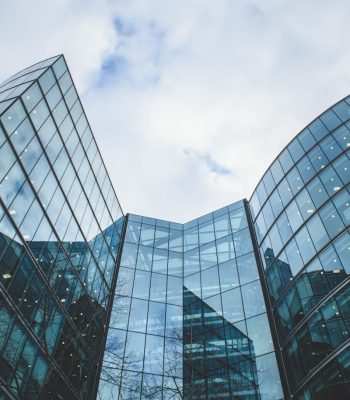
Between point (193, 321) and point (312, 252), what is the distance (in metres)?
10.9

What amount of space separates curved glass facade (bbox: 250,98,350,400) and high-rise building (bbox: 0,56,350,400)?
9 centimetres

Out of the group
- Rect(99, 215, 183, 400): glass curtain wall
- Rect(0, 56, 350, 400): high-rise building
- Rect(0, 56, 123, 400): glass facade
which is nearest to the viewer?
Rect(0, 56, 123, 400): glass facade

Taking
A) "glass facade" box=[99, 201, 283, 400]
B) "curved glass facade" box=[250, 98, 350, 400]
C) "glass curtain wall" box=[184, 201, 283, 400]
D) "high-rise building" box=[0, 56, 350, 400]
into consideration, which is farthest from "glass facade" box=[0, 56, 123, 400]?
"curved glass facade" box=[250, 98, 350, 400]

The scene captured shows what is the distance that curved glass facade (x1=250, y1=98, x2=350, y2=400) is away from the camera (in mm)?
17094

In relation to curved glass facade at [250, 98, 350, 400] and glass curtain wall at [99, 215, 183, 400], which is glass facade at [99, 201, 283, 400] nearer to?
glass curtain wall at [99, 215, 183, 400]

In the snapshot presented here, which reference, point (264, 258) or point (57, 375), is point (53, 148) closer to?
point (57, 375)

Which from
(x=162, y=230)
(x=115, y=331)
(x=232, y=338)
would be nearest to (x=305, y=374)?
(x=232, y=338)

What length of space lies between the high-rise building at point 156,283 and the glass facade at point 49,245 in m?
0.09

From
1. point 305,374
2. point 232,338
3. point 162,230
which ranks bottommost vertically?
point 305,374

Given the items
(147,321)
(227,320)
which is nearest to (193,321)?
(227,320)

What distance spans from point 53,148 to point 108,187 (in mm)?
11076

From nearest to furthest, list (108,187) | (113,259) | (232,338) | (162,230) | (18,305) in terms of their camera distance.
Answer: (18,305)
(232,338)
(113,259)
(108,187)
(162,230)

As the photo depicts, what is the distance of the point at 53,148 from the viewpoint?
22344 millimetres

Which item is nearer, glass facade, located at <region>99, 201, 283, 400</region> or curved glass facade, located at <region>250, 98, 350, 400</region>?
curved glass facade, located at <region>250, 98, 350, 400</region>
